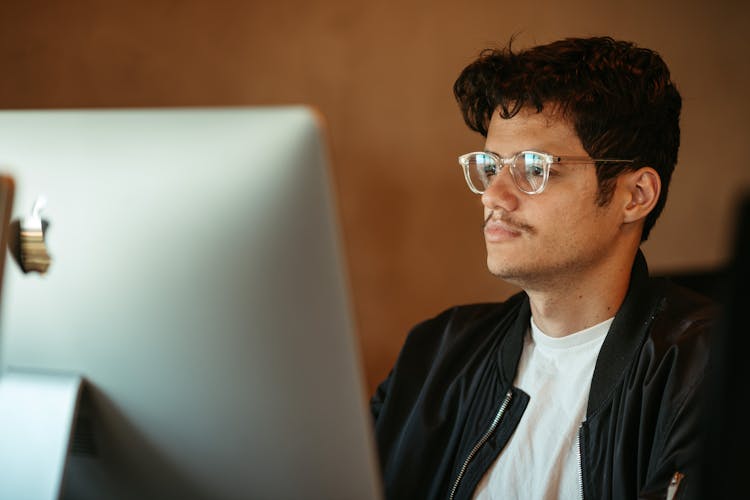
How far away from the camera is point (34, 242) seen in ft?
2.91

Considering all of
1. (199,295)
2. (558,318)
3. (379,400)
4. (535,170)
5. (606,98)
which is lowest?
(379,400)

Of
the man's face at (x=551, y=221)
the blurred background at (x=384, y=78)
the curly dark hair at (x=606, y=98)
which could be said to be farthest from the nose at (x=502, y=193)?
the blurred background at (x=384, y=78)

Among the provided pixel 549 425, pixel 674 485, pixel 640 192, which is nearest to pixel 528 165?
pixel 640 192

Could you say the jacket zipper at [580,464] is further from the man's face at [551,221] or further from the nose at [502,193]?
the nose at [502,193]

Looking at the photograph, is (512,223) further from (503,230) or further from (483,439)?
(483,439)

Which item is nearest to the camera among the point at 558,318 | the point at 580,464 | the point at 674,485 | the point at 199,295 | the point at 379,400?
the point at 199,295

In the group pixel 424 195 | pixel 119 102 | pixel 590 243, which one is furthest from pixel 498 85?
pixel 119 102

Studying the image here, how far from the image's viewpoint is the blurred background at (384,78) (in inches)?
142

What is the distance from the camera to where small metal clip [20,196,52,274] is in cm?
88

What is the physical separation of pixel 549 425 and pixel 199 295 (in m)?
0.84

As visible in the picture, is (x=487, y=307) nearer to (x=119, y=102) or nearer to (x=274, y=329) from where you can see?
(x=274, y=329)

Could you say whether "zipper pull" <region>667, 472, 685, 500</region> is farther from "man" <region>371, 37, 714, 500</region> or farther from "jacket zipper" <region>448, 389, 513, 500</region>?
"jacket zipper" <region>448, 389, 513, 500</region>

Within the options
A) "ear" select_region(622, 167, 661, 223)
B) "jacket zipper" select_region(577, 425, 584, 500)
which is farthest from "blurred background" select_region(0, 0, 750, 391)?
"jacket zipper" select_region(577, 425, 584, 500)

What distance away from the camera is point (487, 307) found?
182 cm
